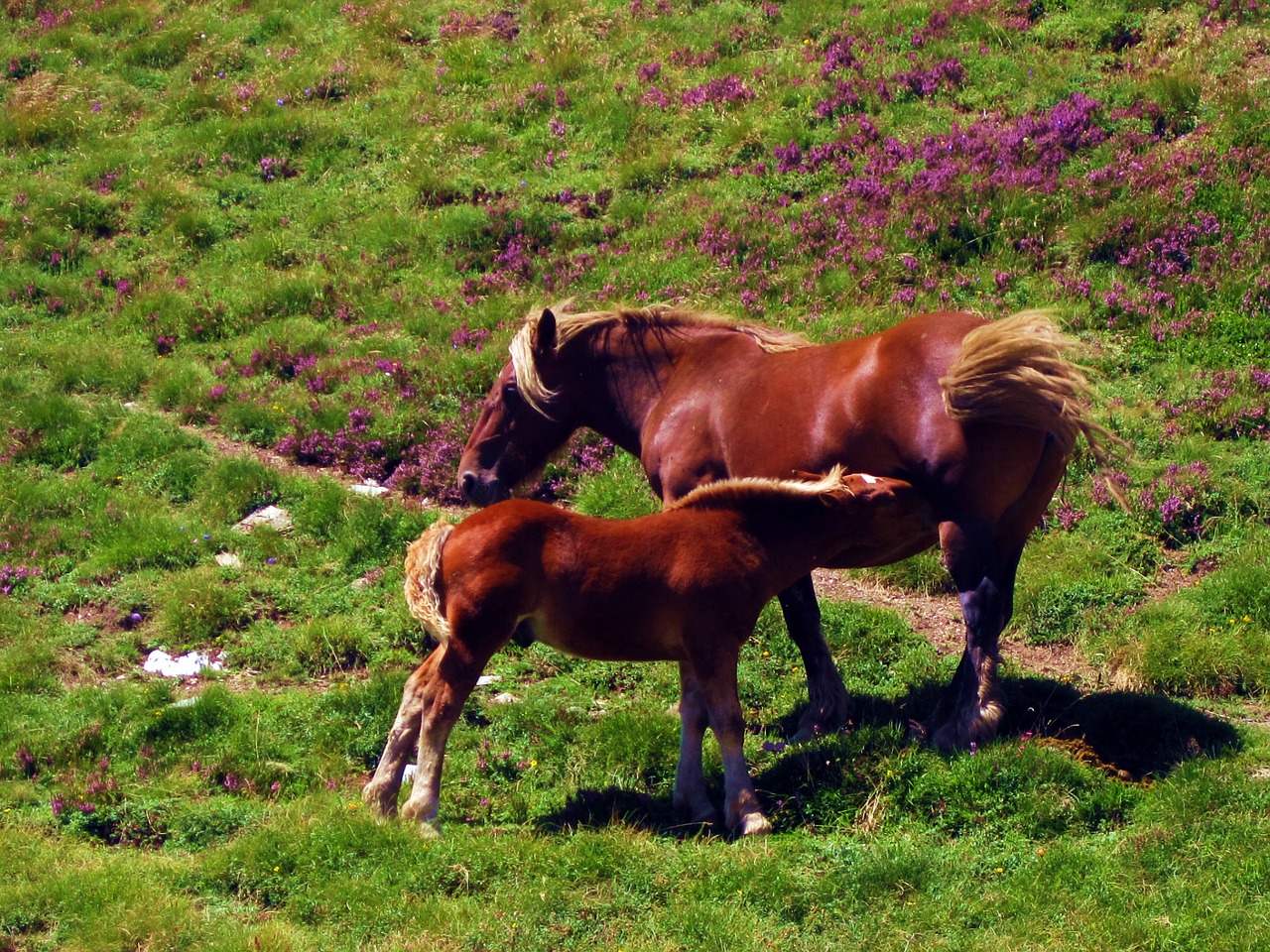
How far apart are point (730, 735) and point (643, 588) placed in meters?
0.96

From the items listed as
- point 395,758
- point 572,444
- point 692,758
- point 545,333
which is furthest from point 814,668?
point 572,444

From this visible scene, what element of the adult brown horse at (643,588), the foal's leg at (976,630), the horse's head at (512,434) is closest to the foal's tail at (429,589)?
the adult brown horse at (643,588)

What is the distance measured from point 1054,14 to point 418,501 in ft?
34.2

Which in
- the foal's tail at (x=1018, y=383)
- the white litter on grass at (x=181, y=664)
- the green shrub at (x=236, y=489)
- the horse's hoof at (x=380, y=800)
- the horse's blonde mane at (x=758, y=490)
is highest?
the foal's tail at (x=1018, y=383)

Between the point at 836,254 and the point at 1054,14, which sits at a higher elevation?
the point at 1054,14

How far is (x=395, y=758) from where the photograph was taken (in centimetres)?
751

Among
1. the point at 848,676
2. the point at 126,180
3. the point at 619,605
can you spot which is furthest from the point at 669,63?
the point at 619,605

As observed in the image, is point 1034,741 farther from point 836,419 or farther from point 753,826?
point 836,419

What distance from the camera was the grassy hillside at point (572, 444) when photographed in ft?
21.5

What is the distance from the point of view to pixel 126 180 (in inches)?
679

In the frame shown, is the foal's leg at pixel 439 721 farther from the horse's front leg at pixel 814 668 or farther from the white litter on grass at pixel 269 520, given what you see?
the white litter on grass at pixel 269 520

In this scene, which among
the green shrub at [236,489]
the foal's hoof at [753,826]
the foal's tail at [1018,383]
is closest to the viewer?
the foal's hoof at [753,826]

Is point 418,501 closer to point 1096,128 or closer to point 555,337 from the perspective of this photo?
point 555,337

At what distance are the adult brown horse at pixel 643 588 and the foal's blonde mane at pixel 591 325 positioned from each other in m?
2.20
